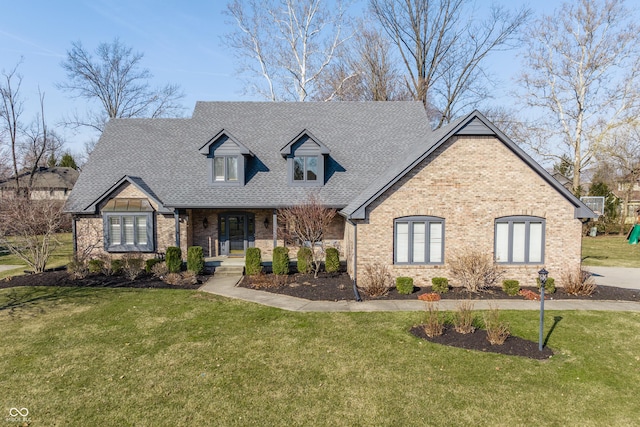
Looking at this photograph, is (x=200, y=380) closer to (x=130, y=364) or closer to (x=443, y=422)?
(x=130, y=364)

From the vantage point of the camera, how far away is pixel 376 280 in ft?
42.1

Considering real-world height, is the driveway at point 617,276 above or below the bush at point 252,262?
below

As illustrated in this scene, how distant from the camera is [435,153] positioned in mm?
13383

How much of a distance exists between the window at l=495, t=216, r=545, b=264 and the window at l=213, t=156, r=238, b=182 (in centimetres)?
1221

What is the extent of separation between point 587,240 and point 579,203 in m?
22.5

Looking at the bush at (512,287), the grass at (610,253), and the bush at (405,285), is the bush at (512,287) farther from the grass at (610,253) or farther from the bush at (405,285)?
the grass at (610,253)

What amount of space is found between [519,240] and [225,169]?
44.2ft

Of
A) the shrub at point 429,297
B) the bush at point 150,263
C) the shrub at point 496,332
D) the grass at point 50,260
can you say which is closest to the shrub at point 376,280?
the shrub at point 429,297

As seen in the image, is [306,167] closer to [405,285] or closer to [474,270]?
A: [405,285]

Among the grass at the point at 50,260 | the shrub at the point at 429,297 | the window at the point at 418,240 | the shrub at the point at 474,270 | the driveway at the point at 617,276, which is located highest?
the window at the point at 418,240

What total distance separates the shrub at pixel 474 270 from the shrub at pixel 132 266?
12.8 meters

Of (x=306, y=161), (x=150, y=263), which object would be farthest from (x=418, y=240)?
(x=150, y=263)

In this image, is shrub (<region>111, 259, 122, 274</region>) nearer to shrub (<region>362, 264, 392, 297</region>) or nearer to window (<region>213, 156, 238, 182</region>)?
window (<region>213, 156, 238, 182</region>)

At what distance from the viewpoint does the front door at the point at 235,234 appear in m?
18.5
